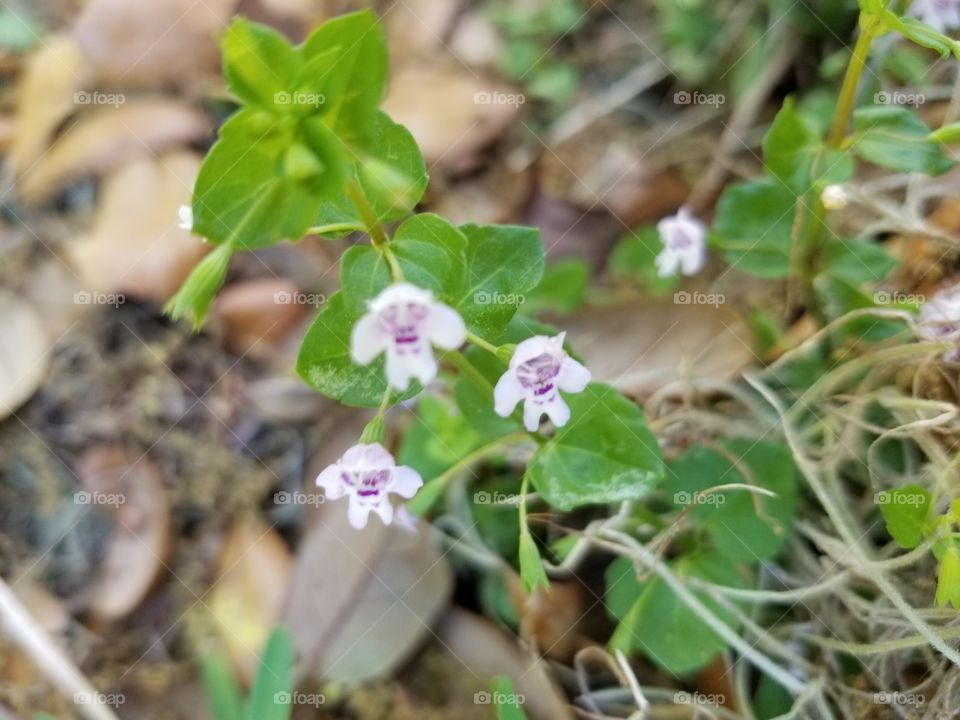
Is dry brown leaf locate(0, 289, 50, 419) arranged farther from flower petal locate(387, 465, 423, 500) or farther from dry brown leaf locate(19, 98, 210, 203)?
flower petal locate(387, 465, 423, 500)

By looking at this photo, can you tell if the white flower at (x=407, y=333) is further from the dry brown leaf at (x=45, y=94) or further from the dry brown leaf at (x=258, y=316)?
the dry brown leaf at (x=45, y=94)

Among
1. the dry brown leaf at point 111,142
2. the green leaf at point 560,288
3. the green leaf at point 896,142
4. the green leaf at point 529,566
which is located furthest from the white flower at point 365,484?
the dry brown leaf at point 111,142

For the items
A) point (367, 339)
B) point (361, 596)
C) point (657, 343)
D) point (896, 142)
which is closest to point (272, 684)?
point (361, 596)

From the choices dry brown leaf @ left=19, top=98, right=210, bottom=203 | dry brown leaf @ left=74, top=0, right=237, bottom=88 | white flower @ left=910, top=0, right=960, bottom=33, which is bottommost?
dry brown leaf @ left=19, top=98, right=210, bottom=203

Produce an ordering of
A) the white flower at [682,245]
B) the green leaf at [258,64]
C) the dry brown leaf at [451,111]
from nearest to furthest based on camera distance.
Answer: the green leaf at [258,64] → the white flower at [682,245] → the dry brown leaf at [451,111]

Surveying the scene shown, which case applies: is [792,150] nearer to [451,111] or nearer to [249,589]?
[451,111]

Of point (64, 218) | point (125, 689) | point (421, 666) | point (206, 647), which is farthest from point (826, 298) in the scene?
point (64, 218)

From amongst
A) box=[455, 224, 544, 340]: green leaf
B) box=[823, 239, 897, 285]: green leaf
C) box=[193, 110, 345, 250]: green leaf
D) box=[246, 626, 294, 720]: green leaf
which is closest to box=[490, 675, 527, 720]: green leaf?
box=[246, 626, 294, 720]: green leaf
